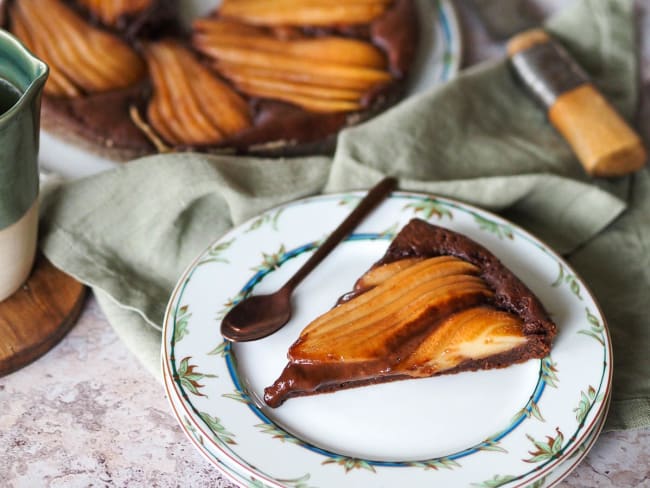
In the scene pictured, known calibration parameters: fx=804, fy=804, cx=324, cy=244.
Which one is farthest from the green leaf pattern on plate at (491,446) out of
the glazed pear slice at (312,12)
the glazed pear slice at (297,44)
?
the glazed pear slice at (312,12)

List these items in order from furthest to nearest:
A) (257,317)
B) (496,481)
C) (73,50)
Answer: (73,50)
(257,317)
(496,481)

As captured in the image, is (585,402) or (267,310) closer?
(585,402)

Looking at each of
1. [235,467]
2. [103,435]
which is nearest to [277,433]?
[235,467]

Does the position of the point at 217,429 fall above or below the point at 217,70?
below

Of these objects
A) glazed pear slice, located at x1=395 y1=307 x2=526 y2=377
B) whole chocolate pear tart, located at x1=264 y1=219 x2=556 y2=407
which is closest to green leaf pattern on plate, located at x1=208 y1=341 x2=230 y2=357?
whole chocolate pear tart, located at x1=264 y1=219 x2=556 y2=407

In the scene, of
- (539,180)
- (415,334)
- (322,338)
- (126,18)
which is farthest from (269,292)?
(126,18)

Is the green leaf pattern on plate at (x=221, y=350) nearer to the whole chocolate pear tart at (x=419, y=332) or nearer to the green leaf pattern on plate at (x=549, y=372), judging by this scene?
the whole chocolate pear tart at (x=419, y=332)

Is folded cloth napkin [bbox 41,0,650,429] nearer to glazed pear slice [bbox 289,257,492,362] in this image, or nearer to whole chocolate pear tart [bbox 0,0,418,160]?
whole chocolate pear tart [bbox 0,0,418,160]

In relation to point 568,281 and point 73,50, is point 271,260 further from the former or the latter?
point 73,50
